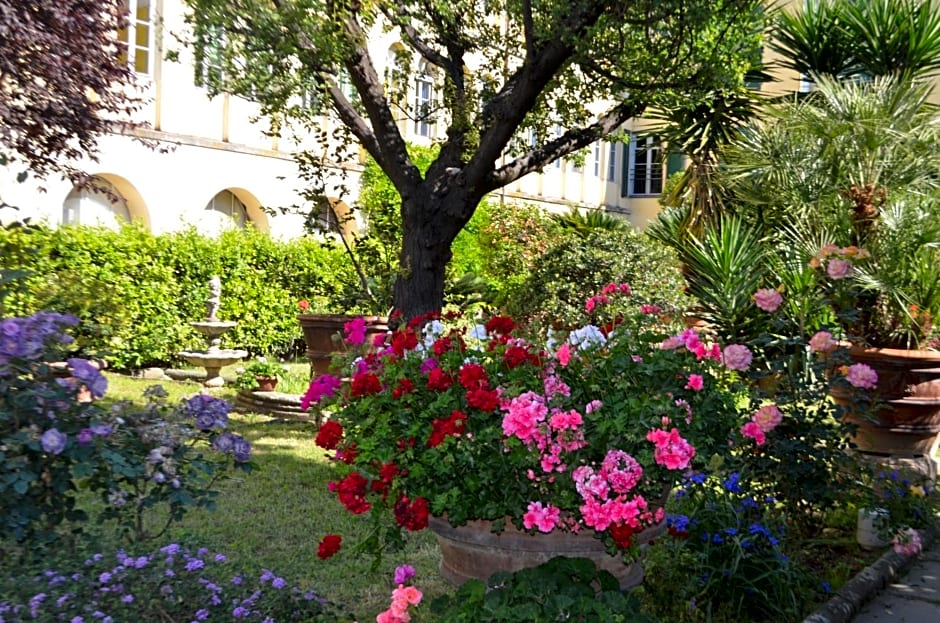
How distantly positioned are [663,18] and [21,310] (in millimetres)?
7596

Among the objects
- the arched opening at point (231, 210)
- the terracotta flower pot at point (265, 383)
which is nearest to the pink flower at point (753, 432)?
the terracotta flower pot at point (265, 383)

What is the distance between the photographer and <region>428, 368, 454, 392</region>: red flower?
3438 millimetres

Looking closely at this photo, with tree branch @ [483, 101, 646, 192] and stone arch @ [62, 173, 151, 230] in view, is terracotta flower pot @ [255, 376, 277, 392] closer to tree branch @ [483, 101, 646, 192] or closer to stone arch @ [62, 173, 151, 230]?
tree branch @ [483, 101, 646, 192]

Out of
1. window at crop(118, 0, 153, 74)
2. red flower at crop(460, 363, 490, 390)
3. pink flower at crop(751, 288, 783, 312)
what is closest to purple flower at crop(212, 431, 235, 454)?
red flower at crop(460, 363, 490, 390)

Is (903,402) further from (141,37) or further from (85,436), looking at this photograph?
(141,37)

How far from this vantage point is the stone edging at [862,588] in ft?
13.4

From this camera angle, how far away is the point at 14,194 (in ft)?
42.3

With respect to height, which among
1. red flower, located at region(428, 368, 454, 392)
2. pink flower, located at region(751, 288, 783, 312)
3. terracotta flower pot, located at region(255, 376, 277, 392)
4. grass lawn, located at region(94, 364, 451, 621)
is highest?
pink flower, located at region(751, 288, 783, 312)

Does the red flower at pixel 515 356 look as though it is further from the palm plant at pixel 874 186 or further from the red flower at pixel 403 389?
the palm plant at pixel 874 186

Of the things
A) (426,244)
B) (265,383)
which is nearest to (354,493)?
(426,244)

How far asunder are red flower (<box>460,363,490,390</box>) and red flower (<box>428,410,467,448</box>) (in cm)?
13

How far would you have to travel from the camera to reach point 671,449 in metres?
3.15

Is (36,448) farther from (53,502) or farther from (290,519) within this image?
(290,519)

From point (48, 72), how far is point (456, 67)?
3696 millimetres
